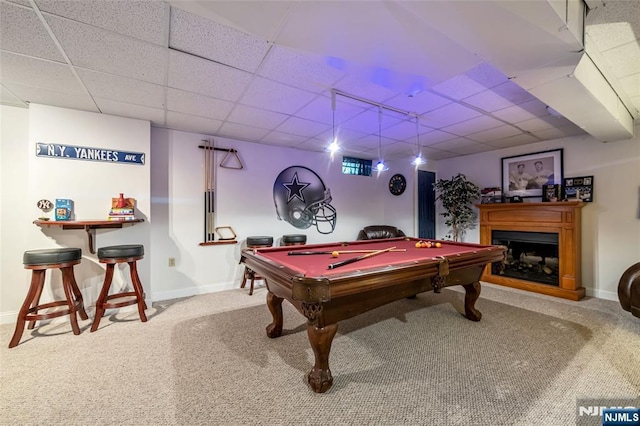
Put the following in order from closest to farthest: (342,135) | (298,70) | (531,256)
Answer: (298,70) < (342,135) < (531,256)

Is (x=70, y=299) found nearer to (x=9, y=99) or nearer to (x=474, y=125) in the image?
(x=9, y=99)

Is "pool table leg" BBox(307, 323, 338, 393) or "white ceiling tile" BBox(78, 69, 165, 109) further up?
"white ceiling tile" BBox(78, 69, 165, 109)

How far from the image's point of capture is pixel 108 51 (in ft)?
6.07

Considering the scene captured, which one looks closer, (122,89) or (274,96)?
(122,89)

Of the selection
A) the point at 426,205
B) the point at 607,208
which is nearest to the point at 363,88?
the point at 607,208

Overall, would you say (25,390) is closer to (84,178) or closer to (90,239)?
(90,239)

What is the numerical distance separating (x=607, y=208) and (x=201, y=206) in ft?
19.0

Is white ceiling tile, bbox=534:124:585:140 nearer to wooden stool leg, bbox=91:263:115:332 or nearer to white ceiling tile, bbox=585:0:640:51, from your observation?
white ceiling tile, bbox=585:0:640:51

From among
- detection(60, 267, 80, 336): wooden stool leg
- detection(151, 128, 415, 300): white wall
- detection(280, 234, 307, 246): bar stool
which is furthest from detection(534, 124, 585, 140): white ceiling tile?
detection(60, 267, 80, 336): wooden stool leg

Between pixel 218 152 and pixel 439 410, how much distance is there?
12.9ft

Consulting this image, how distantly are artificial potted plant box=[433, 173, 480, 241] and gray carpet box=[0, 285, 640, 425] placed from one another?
2238 millimetres

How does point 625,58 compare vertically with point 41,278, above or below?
above

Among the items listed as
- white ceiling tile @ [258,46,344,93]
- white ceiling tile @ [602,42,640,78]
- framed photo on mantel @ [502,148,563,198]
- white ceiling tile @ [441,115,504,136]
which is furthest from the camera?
framed photo on mantel @ [502,148,563,198]

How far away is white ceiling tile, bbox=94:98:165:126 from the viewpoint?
2715 millimetres
